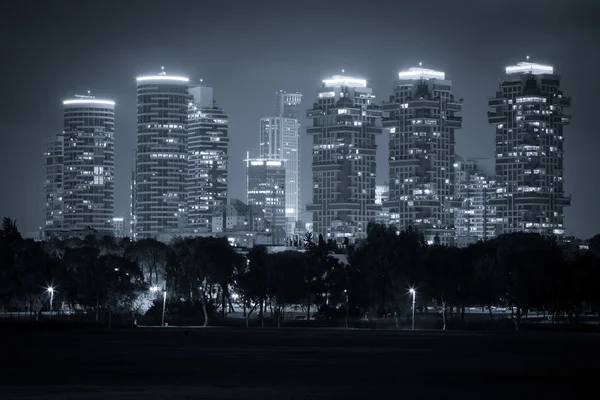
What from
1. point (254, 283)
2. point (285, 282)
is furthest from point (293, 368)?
point (285, 282)

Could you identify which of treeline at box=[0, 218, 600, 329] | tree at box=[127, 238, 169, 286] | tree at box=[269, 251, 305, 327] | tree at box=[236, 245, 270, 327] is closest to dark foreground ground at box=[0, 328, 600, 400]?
treeline at box=[0, 218, 600, 329]

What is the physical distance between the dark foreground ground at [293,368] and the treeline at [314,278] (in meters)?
30.2

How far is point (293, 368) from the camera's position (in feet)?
221

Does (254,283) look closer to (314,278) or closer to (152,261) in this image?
(152,261)

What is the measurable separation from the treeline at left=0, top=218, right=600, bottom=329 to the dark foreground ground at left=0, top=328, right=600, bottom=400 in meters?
30.2

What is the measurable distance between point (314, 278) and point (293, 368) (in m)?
96.5

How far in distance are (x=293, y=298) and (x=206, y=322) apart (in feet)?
39.3

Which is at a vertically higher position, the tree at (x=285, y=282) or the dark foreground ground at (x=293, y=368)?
the tree at (x=285, y=282)

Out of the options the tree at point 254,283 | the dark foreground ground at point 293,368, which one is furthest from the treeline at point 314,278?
the dark foreground ground at point 293,368

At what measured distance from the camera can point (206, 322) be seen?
476 ft

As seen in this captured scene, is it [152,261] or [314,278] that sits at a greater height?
[152,261]

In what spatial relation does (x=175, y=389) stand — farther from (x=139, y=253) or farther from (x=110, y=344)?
(x=139, y=253)

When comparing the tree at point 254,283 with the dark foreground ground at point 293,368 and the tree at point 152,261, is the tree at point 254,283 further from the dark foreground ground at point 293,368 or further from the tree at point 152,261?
the dark foreground ground at point 293,368

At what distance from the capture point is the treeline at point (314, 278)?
133 metres
